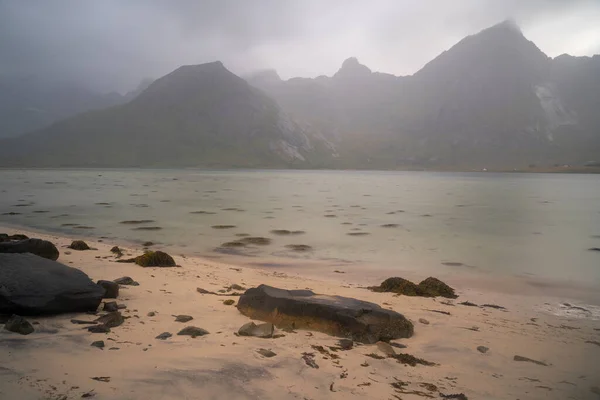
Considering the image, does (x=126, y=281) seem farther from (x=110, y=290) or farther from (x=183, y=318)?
(x=183, y=318)

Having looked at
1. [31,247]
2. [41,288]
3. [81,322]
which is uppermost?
[41,288]

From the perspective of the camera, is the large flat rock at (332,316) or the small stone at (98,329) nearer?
the small stone at (98,329)

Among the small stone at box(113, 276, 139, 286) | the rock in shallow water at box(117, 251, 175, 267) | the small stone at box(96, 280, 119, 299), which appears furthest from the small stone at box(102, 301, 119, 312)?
the rock in shallow water at box(117, 251, 175, 267)

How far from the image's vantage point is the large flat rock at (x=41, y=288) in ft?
22.2

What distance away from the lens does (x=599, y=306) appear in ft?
38.3

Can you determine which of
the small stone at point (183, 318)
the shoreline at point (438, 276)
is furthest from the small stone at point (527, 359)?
the shoreline at point (438, 276)

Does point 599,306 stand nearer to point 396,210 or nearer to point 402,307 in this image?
point 402,307

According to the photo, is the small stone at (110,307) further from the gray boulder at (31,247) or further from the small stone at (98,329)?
the gray boulder at (31,247)

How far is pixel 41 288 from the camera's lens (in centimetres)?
713

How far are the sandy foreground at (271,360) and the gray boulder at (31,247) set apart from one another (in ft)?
12.1

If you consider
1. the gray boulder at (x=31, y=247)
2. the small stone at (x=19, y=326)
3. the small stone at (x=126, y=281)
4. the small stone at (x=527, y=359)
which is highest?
the gray boulder at (x=31, y=247)

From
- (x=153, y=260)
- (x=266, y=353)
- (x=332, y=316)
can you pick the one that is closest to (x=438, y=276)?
(x=332, y=316)

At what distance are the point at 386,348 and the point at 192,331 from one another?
3.42m

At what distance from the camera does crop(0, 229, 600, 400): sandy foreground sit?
5.01 meters
